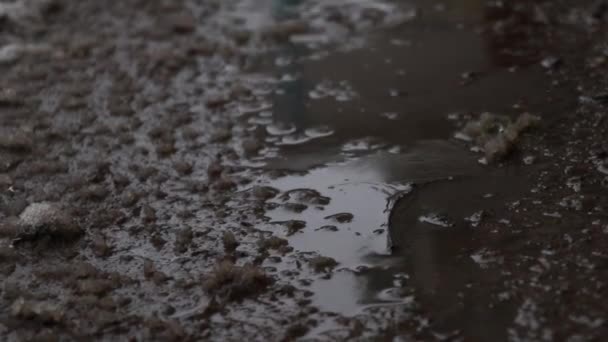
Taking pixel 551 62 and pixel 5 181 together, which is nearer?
pixel 5 181

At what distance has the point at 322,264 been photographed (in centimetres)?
380

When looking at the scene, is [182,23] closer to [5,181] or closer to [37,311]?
[5,181]

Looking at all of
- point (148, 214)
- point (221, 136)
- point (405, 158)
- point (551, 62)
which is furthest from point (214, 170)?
point (551, 62)

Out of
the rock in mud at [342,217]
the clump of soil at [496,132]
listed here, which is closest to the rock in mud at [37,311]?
the rock in mud at [342,217]

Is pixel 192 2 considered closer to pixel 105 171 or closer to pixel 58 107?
pixel 58 107

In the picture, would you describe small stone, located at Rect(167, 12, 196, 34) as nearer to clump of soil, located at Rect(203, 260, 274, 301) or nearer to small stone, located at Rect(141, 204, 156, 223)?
small stone, located at Rect(141, 204, 156, 223)

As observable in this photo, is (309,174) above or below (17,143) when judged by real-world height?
below

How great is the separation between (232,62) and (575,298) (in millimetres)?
3768

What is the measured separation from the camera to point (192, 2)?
25.2ft

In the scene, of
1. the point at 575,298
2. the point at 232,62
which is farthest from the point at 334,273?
the point at 232,62

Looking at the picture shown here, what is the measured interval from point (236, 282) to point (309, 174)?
1183 millimetres

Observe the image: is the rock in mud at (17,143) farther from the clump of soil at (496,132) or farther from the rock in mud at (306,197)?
the clump of soil at (496,132)

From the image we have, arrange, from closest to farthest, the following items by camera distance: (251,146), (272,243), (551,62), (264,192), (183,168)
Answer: (272,243) < (264,192) < (183,168) < (251,146) < (551,62)

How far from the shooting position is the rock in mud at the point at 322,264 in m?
3.79
